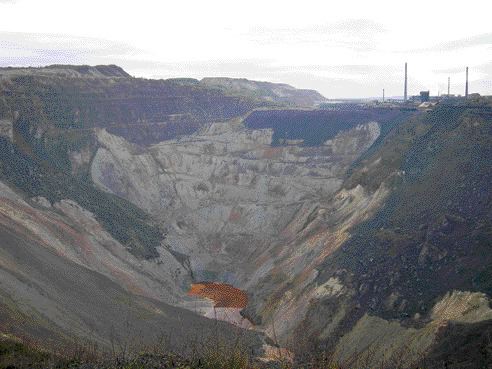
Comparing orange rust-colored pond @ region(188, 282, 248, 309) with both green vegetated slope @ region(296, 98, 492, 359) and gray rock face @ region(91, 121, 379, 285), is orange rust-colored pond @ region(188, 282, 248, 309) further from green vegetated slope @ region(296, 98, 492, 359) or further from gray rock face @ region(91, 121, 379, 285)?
green vegetated slope @ region(296, 98, 492, 359)

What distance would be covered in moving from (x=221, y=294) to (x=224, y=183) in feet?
81.1

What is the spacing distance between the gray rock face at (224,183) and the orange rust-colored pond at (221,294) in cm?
242

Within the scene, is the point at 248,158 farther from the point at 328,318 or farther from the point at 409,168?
the point at 328,318

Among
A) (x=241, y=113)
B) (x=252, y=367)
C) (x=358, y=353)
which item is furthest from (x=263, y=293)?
(x=241, y=113)

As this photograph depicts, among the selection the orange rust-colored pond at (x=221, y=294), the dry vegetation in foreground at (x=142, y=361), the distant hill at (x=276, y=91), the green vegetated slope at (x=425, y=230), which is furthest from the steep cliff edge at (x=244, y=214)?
the distant hill at (x=276, y=91)

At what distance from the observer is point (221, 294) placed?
185 ft

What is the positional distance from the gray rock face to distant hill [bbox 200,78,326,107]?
5053 centimetres

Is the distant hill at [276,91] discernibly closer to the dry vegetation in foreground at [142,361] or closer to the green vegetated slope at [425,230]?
the green vegetated slope at [425,230]

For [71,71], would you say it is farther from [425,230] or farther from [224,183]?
[425,230]

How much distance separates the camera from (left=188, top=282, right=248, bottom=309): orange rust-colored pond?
173 ft

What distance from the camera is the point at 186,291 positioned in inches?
2269

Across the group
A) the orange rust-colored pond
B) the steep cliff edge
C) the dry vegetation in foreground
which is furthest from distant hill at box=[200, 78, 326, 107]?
the dry vegetation in foreground

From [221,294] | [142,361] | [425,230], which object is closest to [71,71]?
[221,294]

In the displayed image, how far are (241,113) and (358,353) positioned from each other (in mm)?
66759
